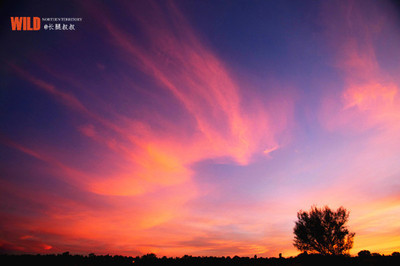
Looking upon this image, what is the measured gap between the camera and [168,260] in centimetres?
1407

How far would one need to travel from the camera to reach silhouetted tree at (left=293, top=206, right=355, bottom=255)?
3362 cm

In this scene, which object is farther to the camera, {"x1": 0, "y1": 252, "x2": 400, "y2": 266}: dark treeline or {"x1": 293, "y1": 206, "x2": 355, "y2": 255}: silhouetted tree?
{"x1": 293, "y1": 206, "x2": 355, "y2": 255}: silhouetted tree

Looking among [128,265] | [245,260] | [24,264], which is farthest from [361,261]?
[24,264]

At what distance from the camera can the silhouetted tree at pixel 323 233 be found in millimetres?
33625

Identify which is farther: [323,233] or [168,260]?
[323,233]

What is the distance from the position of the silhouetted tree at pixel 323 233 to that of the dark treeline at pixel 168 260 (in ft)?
72.4

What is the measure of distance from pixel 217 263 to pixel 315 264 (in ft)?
20.4

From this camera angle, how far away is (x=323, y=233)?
1356 inches

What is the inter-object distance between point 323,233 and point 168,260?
99.0 feet

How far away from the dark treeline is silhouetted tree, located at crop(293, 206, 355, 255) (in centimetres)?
2206

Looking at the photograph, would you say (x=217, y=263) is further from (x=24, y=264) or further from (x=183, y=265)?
(x=24, y=264)

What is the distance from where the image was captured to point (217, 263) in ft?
47.4

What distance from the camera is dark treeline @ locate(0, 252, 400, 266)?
12.8 meters

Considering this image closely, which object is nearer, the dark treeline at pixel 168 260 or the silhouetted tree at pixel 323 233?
the dark treeline at pixel 168 260
